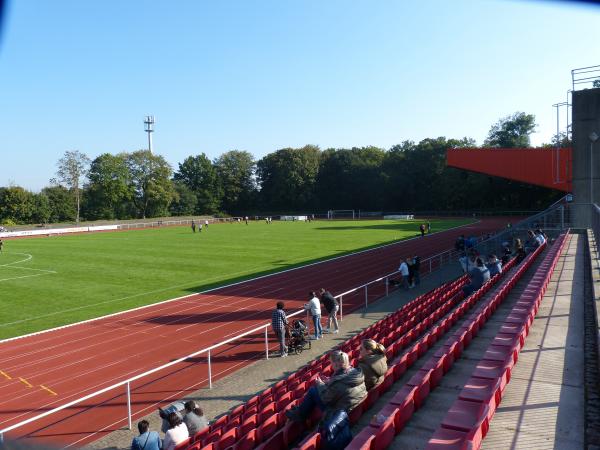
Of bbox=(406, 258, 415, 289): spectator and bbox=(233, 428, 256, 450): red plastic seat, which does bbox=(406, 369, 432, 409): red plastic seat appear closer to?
bbox=(233, 428, 256, 450): red plastic seat

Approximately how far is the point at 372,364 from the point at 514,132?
88.9 m

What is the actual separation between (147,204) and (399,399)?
8334cm

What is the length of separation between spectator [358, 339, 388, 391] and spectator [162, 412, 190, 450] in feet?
8.06

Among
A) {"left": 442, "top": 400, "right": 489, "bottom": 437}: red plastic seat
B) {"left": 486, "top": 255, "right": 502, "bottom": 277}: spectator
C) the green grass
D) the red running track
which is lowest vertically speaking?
the red running track

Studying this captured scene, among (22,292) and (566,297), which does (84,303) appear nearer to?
(22,292)

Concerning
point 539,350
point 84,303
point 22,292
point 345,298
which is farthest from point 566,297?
point 22,292

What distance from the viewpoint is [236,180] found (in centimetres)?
9638

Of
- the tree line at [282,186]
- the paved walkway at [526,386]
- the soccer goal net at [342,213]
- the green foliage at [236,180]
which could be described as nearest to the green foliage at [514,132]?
the tree line at [282,186]

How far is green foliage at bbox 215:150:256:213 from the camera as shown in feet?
314

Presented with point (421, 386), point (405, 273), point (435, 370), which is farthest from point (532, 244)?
point (421, 386)

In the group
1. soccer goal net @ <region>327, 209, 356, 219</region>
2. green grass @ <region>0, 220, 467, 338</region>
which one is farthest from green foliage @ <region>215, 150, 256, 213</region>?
green grass @ <region>0, 220, 467, 338</region>

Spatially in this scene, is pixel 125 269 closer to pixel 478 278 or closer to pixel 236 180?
pixel 478 278

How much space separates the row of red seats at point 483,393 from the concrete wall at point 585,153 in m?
18.4

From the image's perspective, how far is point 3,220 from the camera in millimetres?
73625
